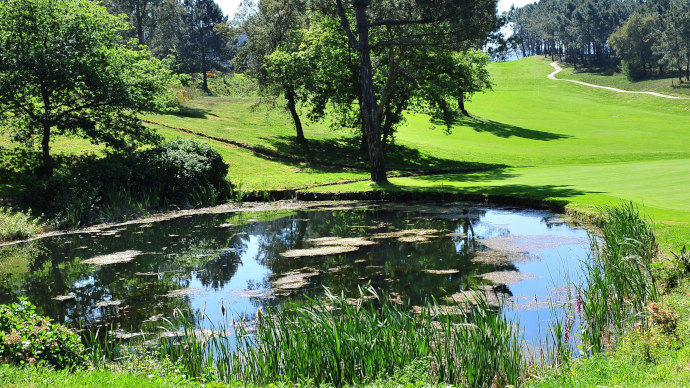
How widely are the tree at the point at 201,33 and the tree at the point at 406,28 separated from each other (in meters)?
64.2

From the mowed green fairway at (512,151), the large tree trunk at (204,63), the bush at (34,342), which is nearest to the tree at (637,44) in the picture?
the mowed green fairway at (512,151)

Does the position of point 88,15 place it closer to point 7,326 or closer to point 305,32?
point 305,32

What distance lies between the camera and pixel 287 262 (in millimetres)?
16516

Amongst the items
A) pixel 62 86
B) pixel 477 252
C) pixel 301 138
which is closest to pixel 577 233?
pixel 477 252

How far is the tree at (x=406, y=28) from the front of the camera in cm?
2809

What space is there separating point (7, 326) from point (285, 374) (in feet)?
13.4

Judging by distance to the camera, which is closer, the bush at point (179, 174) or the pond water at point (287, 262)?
the pond water at point (287, 262)

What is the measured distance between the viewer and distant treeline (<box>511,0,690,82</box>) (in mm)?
103625

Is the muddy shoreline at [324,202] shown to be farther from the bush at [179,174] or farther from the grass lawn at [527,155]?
the bush at [179,174]

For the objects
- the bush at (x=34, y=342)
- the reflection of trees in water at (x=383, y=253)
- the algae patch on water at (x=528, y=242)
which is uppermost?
the bush at (x=34, y=342)

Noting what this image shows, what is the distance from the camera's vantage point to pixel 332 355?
26.3ft

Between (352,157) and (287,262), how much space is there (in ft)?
87.6

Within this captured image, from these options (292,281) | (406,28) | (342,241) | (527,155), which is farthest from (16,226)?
(527,155)

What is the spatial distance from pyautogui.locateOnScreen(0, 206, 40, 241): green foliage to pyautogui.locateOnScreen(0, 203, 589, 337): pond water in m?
1.02
